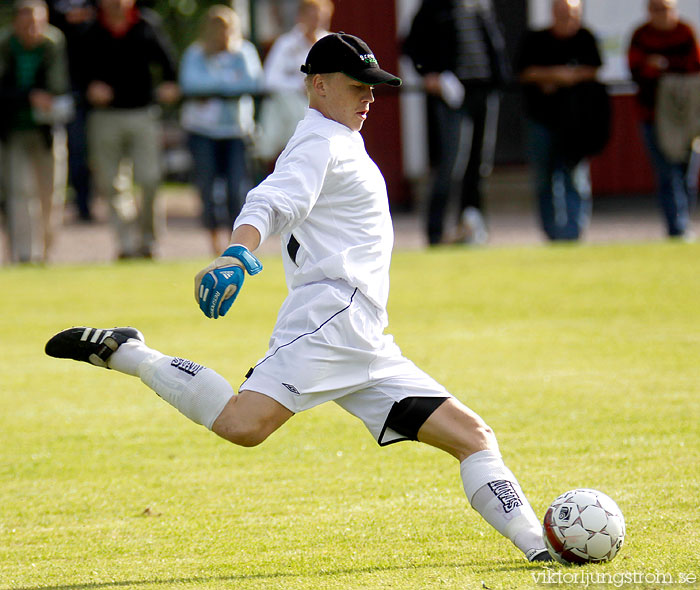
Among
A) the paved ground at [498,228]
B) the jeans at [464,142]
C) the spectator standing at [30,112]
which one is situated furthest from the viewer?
the paved ground at [498,228]

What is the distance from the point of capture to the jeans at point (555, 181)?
12.4m

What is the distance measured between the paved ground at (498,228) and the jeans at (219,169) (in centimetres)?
143

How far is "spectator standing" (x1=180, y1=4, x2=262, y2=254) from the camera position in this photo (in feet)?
40.6

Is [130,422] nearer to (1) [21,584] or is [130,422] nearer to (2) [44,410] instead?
(2) [44,410]

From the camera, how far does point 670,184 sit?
494 inches

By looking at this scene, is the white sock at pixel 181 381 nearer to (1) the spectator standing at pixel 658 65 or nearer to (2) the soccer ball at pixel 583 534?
(2) the soccer ball at pixel 583 534

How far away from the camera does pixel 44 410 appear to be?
22.5ft

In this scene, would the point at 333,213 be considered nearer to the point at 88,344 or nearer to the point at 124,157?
the point at 88,344

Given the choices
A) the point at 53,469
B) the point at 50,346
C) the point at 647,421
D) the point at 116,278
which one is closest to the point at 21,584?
the point at 50,346

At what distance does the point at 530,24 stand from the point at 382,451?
13913 mm

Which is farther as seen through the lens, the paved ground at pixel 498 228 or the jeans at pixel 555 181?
the paved ground at pixel 498 228

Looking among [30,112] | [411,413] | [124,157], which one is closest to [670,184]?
[124,157]

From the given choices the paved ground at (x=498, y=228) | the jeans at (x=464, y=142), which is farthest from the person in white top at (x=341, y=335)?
the paved ground at (x=498, y=228)

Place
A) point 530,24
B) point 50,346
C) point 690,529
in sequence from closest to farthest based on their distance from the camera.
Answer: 1. point 690,529
2. point 50,346
3. point 530,24
